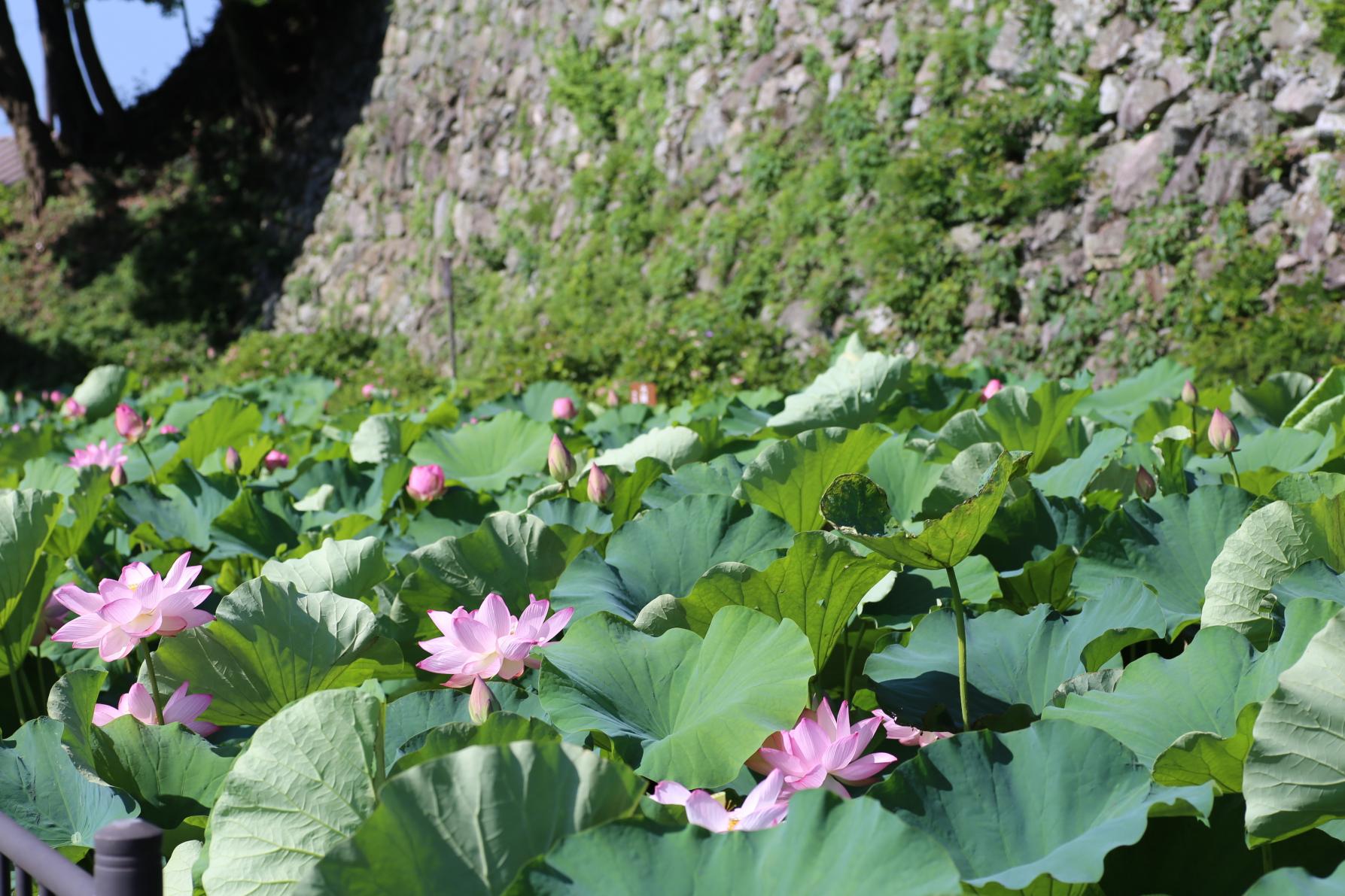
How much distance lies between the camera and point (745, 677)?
72 cm

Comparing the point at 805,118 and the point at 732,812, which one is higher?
the point at 805,118

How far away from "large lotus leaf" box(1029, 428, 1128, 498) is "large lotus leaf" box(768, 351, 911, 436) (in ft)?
1.11

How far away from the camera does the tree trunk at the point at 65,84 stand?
44.5ft

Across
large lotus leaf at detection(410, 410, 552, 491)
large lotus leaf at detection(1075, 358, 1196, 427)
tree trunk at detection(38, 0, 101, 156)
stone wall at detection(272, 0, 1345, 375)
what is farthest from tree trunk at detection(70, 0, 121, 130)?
large lotus leaf at detection(1075, 358, 1196, 427)

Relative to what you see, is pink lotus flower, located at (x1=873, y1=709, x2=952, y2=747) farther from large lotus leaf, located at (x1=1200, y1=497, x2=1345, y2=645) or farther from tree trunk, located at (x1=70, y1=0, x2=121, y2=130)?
tree trunk, located at (x1=70, y1=0, x2=121, y2=130)

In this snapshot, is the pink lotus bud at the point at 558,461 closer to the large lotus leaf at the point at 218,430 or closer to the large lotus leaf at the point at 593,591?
the large lotus leaf at the point at 593,591

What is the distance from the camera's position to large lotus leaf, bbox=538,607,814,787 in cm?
67

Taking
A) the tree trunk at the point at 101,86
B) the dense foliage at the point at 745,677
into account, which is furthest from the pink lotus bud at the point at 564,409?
the tree trunk at the point at 101,86

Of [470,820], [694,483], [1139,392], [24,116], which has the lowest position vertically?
[1139,392]

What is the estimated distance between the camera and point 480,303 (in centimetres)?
1013

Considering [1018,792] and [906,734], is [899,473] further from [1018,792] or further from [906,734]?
[1018,792]

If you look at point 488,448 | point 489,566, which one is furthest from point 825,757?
point 488,448

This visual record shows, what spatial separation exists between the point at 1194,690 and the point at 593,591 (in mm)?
458

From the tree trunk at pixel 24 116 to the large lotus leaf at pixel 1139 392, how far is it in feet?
48.2
